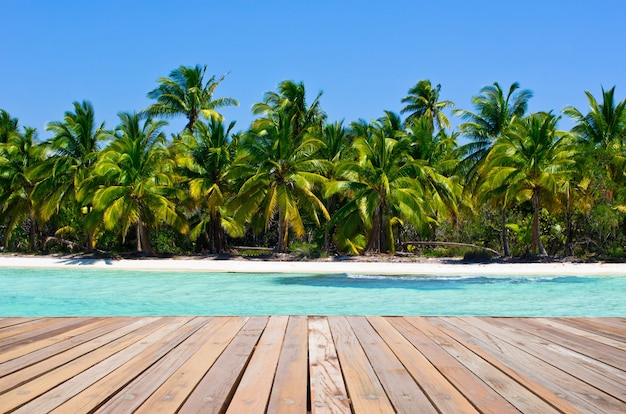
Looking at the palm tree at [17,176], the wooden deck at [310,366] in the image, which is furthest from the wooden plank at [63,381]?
the palm tree at [17,176]

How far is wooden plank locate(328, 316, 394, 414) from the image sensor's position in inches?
85.6

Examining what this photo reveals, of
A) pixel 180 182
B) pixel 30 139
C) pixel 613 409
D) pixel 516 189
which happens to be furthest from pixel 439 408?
pixel 30 139

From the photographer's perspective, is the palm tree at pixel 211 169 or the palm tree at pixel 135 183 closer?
the palm tree at pixel 135 183

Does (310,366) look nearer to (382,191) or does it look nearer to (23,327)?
(23,327)

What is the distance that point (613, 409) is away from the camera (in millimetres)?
2156

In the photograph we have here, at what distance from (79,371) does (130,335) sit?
3.43ft

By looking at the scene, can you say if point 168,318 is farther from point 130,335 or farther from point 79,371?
point 79,371

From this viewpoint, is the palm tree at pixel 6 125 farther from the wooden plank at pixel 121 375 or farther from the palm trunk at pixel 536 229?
the wooden plank at pixel 121 375

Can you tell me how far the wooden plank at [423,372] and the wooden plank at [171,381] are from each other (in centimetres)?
105

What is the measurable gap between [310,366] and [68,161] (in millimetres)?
22903

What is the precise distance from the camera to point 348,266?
1828cm

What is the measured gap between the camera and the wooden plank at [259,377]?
217cm

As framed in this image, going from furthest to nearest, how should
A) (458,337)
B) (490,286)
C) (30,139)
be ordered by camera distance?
(30,139) → (490,286) → (458,337)

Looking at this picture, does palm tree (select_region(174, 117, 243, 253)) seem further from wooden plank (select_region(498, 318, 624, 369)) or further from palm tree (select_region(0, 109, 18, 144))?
wooden plank (select_region(498, 318, 624, 369))
